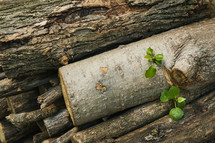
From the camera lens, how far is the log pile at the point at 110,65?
8.07ft

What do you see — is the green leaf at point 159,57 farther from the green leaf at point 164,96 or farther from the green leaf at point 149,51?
the green leaf at point 164,96

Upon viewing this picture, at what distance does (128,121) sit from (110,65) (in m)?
0.67

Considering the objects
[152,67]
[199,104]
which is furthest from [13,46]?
[199,104]

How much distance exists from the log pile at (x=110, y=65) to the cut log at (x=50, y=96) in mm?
12

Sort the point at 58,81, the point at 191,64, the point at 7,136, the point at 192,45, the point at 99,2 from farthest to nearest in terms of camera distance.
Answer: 1. the point at 7,136
2. the point at 58,81
3. the point at 99,2
4. the point at 192,45
5. the point at 191,64

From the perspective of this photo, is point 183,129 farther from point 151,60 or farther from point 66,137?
point 66,137

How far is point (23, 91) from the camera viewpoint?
3002 mm

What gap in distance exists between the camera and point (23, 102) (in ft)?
9.96

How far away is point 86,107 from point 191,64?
120 cm

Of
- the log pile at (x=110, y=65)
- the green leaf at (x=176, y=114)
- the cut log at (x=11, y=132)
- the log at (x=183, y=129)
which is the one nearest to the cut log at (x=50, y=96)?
the log pile at (x=110, y=65)

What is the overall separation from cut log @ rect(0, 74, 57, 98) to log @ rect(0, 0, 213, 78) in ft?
0.56

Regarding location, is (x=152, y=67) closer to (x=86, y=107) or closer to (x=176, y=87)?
(x=176, y=87)

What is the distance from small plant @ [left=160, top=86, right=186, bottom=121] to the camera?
2441 millimetres

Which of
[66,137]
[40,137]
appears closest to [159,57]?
[66,137]
